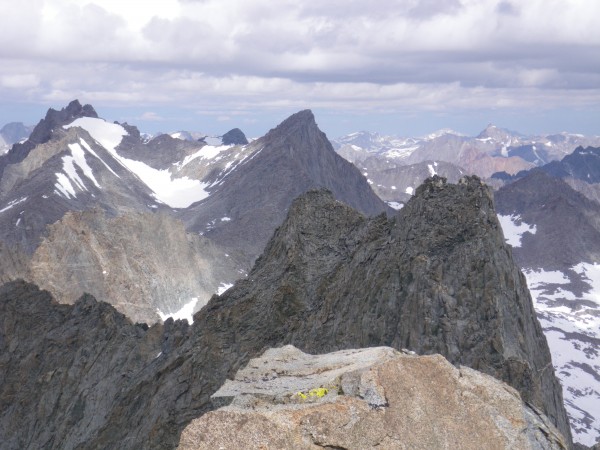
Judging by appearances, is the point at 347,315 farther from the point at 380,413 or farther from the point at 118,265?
the point at 118,265

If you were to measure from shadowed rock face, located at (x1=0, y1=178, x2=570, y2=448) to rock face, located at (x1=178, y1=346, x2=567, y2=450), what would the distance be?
19.5 metres

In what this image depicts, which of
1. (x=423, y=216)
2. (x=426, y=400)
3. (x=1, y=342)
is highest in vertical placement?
(x=426, y=400)

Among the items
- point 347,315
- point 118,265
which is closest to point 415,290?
point 347,315

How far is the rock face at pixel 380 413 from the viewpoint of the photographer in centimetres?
1330

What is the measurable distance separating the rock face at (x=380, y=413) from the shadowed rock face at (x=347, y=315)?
1953cm

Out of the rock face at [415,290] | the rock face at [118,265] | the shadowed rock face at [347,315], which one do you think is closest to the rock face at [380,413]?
the shadowed rock face at [347,315]

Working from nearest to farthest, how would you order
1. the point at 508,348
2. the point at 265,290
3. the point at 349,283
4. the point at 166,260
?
the point at 508,348
the point at 349,283
the point at 265,290
the point at 166,260

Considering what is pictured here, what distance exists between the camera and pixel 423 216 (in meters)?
48.2

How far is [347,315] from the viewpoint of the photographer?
42.8 m

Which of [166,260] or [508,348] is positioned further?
[166,260]

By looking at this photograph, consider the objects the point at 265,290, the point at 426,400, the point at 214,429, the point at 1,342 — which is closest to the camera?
the point at 214,429

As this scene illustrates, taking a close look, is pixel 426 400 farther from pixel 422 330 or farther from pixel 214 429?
pixel 422 330

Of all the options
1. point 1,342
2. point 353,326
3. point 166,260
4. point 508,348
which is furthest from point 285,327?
point 166,260

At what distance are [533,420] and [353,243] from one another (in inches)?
1399
